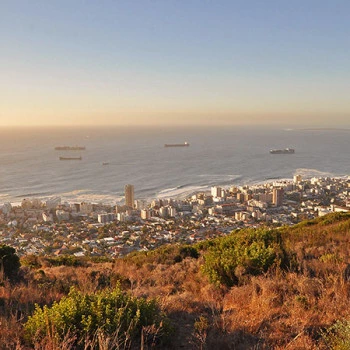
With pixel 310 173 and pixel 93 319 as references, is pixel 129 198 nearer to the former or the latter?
pixel 93 319

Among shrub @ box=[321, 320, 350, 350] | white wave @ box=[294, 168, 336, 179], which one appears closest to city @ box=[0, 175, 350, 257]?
white wave @ box=[294, 168, 336, 179]

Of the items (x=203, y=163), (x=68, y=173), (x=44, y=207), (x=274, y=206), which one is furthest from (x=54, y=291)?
(x=203, y=163)

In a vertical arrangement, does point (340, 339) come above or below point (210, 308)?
above

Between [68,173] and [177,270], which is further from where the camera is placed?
[68,173]

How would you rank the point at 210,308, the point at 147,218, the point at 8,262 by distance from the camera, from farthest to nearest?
the point at 147,218, the point at 8,262, the point at 210,308

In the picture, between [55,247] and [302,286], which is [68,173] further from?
[302,286]

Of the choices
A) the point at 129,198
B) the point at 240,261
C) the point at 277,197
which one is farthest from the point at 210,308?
the point at 277,197
